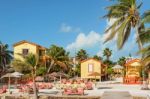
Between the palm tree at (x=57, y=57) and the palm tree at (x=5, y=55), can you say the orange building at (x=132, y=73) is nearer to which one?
the palm tree at (x=57, y=57)

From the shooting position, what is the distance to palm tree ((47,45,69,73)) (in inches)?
2776

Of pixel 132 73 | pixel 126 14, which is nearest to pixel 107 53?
pixel 132 73

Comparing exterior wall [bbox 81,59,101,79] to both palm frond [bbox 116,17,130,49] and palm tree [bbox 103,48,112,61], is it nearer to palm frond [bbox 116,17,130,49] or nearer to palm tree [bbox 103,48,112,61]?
palm frond [bbox 116,17,130,49]

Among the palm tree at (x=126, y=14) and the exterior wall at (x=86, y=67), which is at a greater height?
the palm tree at (x=126, y=14)

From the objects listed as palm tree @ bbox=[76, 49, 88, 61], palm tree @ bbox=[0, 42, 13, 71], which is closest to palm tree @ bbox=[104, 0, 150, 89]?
palm tree @ bbox=[0, 42, 13, 71]

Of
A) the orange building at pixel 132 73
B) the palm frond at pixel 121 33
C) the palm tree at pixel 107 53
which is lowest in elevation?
the orange building at pixel 132 73

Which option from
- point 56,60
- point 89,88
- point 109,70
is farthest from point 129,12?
point 109,70

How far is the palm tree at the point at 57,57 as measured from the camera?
7050 cm

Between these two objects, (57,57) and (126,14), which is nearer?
(126,14)

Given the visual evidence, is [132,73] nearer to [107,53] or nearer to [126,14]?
[126,14]

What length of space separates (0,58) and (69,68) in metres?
14.9

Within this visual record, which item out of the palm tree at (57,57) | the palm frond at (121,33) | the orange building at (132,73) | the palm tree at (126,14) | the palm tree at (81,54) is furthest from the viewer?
the palm tree at (81,54)

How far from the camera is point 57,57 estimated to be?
70.8 m

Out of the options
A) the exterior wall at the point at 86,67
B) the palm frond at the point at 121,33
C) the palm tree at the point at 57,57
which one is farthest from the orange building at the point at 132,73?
the palm frond at the point at 121,33
